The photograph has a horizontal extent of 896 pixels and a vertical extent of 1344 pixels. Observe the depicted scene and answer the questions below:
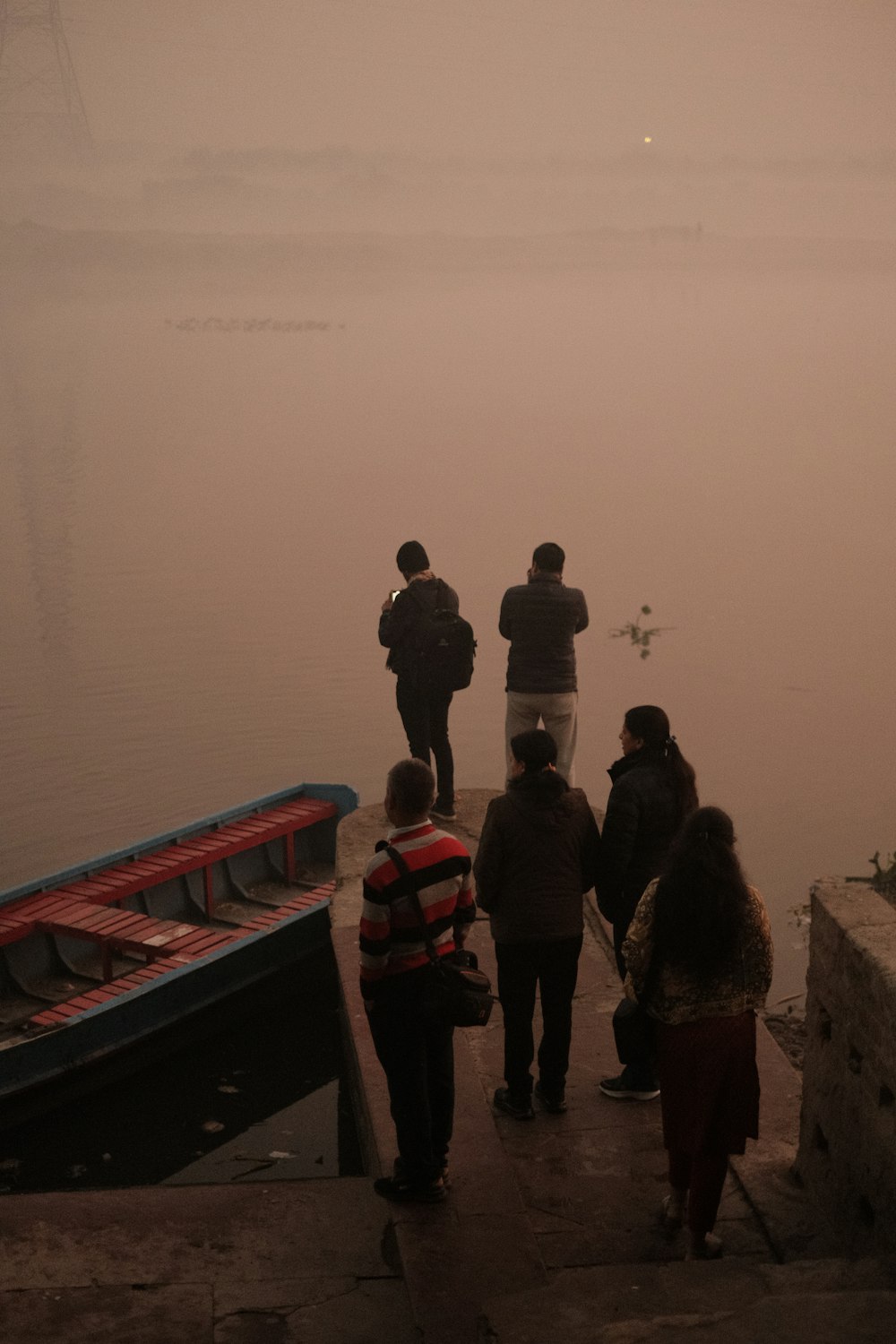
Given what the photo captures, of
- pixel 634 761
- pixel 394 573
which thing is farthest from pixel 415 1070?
pixel 394 573

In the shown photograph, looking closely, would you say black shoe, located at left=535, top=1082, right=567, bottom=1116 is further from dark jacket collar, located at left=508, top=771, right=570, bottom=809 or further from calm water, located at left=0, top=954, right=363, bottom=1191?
calm water, located at left=0, top=954, right=363, bottom=1191

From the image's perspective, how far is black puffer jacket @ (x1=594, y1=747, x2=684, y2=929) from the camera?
15.0 ft

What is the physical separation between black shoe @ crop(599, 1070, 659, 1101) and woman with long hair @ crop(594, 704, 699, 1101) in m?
0.44

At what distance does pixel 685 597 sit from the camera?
65.6ft

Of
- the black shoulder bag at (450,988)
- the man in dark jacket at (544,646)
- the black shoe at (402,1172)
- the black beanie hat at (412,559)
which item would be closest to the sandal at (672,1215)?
the black shoe at (402,1172)

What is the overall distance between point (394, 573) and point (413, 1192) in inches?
651

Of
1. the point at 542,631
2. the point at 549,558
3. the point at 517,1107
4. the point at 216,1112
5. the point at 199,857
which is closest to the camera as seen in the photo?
the point at 517,1107

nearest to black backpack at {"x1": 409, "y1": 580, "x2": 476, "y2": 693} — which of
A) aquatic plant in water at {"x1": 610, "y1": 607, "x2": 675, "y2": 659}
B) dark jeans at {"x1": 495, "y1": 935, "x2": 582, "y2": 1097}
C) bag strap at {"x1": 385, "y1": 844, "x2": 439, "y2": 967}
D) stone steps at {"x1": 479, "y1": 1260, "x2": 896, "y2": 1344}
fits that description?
dark jeans at {"x1": 495, "y1": 935, "x2": 582, "y2": 1097}

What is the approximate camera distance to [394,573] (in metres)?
20.7

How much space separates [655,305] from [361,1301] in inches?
3323

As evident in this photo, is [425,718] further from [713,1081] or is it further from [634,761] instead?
[713,1081]

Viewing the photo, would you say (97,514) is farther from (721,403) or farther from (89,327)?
(89,327)

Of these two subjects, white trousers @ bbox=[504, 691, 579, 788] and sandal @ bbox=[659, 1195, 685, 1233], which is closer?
sandal @ bbox=[659, 1195, 685, 1233]

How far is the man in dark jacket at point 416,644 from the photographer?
7020 millimetres
